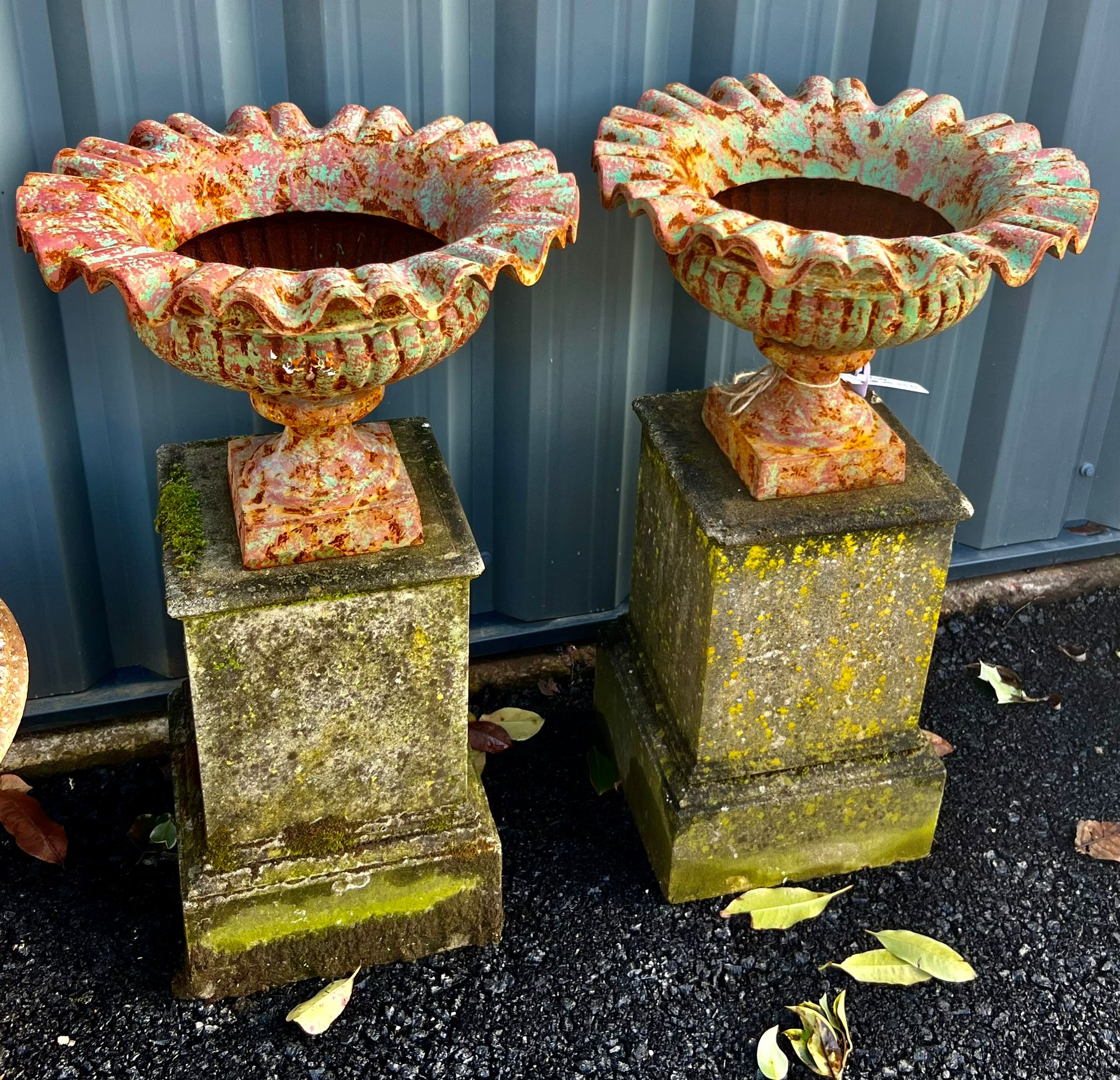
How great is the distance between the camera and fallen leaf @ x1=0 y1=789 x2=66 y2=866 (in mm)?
2689

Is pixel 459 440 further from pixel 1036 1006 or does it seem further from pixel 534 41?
pixel 1036 1006

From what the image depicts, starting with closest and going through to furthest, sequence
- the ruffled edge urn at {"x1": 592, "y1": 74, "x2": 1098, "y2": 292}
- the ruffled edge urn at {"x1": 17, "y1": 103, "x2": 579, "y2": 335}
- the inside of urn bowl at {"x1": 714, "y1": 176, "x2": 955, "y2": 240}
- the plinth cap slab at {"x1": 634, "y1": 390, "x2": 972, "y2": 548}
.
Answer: the ruffled edge urn at {"x1": 17, "y1": 103, "x2": 579, "y2": 335}
the ruffled edge urn at {"x1": 592, "y1": 74, "x2": 1098, "y2": 292}
the plinth cap slab at {"x1": 634, "y1": 390, "x2": 972, "y2": 548}
the inside of urn bowl at {"x1": 714, "y1": 176, "x2": 955, "y2": 240}

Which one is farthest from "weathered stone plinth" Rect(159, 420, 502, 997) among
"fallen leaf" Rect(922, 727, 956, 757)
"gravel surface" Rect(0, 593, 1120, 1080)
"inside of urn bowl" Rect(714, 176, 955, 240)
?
"fallen leaf" Rect(922, 727, 956, 757)

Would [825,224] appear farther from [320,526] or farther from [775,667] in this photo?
[320,526]

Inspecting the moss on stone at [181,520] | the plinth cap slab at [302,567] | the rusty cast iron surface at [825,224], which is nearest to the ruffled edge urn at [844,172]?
the rusty cast iron surface at [825,224]

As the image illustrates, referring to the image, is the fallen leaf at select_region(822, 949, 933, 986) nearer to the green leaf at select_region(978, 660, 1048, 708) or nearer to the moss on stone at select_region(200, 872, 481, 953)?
the moss on stone at select_region(200, 872, 481, 953)

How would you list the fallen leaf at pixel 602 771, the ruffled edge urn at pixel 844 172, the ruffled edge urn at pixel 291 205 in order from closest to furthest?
the ruffled edge urn at pixel 291 205 < the ruffled edge urn at pixel 844 172 < the fallen leaf at pixel 602 771

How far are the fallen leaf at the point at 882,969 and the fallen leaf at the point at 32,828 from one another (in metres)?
1.61

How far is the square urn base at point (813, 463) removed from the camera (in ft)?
7.68

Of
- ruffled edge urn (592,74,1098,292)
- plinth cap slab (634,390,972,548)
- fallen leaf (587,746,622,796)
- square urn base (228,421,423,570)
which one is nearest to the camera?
ruffled edge urn (592,74,1098,292)

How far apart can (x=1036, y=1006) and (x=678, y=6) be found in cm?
210

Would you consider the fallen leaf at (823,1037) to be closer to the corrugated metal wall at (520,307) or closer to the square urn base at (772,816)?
the square urn base at (772,816)

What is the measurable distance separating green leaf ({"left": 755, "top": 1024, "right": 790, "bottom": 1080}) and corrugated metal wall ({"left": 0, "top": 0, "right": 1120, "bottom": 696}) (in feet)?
3.90

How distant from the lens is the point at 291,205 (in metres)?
2.32
